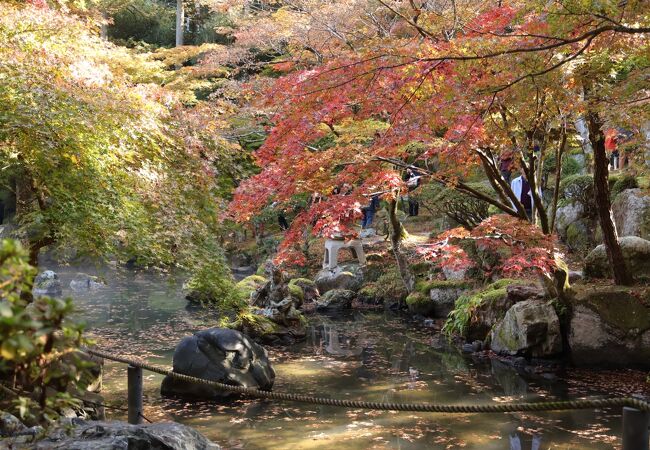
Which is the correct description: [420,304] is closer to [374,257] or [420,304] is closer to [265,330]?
[374,257]

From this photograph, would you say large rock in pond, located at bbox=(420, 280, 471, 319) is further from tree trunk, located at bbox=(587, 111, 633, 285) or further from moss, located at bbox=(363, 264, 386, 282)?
tree trunk, located at bbox=(587, 111, 633, 285)

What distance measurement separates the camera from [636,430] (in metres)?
2.24

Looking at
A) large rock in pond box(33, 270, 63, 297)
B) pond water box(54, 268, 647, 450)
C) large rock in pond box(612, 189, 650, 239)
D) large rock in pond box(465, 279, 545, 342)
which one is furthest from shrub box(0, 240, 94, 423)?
large rock in pond box(33, 270, 63, 297)

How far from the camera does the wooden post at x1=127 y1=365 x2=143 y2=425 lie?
3.74 metres

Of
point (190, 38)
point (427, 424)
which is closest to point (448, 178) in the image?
point (427, 424)

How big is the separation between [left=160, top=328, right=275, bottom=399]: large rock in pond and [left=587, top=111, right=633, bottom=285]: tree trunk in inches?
211

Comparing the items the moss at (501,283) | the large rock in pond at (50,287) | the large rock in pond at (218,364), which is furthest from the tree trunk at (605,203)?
the large rock in pond at (50,287)

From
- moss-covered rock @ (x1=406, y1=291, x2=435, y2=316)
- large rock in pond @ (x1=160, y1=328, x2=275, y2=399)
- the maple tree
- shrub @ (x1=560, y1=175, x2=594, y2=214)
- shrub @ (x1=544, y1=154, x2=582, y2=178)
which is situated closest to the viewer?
the maple tree

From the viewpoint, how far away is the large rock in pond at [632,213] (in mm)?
11711

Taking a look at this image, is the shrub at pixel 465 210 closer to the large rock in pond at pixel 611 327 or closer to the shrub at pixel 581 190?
the shrub at pixel 581 190

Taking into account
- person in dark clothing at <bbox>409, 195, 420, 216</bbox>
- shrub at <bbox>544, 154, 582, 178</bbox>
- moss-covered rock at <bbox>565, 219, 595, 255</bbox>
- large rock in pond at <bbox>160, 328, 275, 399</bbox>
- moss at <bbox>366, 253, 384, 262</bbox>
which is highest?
shrub at <bbox>544, 154, 582, 178</bbox>

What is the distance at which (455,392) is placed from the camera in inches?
289

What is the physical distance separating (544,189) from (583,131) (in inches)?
70.6

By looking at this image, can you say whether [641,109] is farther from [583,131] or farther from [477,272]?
[583,131]
